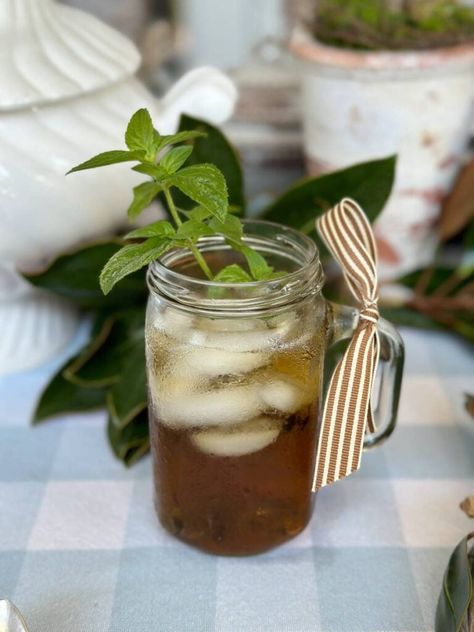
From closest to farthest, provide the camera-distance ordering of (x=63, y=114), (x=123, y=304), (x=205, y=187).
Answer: (x=205, y=187), (x=63, y=114), (x=123, y=304)

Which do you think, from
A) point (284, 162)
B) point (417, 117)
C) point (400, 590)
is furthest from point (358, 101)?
point (400, 590)

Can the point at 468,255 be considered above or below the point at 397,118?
below

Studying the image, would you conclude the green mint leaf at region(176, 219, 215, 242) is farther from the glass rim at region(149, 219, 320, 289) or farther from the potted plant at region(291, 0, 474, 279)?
the potted plant at region(291, 0, 474, 279)

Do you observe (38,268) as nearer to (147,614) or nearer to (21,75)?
(21,75)

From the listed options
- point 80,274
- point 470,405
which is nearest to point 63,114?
point 80,274

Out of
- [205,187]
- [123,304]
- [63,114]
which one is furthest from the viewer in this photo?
[123,304]

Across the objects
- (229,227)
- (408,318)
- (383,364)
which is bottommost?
(408,318)

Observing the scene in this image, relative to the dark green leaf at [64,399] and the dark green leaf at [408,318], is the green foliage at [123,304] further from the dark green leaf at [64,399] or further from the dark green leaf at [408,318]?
the dark green leaf at [408,318]

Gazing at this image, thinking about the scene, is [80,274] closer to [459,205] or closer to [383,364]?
[383,364]
